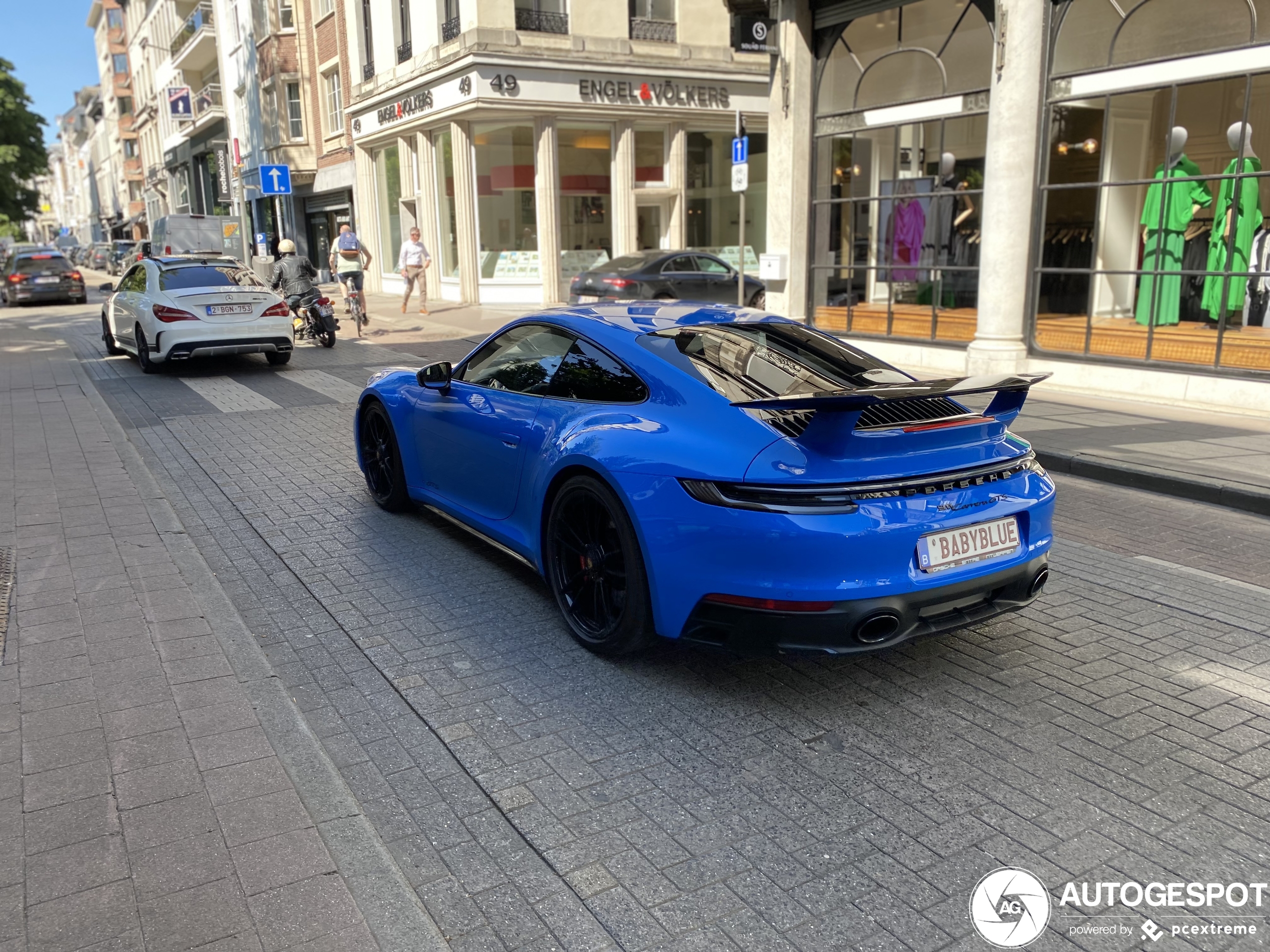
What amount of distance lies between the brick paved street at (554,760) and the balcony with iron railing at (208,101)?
144ft

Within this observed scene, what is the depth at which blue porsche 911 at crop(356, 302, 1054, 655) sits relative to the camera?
3.38 meters

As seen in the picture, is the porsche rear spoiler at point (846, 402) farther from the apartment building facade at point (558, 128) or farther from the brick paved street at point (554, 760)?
the apartment building facade at point (558, 128)

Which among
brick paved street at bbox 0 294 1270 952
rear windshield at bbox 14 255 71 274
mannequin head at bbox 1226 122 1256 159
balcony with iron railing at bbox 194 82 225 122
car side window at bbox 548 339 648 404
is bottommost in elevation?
brick paved street at bbox 0 294 1270 952

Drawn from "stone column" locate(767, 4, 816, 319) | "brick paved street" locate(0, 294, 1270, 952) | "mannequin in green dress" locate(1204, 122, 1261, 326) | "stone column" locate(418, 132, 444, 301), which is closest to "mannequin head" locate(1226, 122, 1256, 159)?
"mannequin in green dress" locate(1204, 122, 1261, 326)

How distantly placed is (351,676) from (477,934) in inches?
67.8

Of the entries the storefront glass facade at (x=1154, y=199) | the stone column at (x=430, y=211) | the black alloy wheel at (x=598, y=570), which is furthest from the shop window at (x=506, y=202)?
the black alloy wheel at (x=598, y=570)

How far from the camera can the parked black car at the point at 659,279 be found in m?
18.1

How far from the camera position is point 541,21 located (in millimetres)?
22828

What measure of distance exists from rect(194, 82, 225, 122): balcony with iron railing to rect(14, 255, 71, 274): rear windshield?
16.3 meters

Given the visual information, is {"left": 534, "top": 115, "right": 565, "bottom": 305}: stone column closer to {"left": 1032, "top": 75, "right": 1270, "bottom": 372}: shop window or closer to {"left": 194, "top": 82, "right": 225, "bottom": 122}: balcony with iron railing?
{"left": 1032, "top": 75, "right": 1270, "bottom": 372}: shop window

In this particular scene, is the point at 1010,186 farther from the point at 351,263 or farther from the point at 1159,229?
the point at 351,263

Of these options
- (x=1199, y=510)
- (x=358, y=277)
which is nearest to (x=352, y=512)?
(x=1199, y=510)

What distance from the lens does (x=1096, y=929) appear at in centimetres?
252

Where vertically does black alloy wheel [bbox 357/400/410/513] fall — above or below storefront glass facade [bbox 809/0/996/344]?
below
